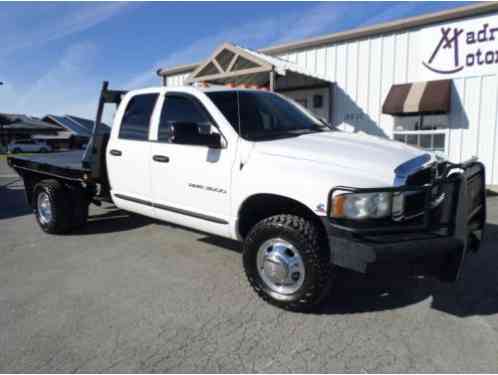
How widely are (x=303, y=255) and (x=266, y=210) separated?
67 centimetres

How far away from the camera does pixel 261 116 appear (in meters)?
3.89

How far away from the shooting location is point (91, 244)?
5.10 metres

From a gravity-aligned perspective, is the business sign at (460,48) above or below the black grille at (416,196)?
above

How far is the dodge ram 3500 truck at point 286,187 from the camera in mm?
2709

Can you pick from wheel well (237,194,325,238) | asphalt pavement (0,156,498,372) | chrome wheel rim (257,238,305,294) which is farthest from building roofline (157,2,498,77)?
chrome wheel rim (257,238,305,294)

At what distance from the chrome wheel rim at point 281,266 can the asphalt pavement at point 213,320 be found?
23 centimetres

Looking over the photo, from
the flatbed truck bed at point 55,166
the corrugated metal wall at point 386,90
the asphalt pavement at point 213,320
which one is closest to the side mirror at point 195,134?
the asphalt pavement at point 213,320

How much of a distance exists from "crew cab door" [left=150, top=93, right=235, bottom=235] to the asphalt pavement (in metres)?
0.64

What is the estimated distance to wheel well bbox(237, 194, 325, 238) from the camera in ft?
10.3

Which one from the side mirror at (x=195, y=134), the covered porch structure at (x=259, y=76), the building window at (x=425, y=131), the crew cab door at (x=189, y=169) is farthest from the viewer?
the covered porch structure at (x=259, y=76)

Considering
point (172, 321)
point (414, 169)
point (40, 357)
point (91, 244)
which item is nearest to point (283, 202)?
point (414, 169)

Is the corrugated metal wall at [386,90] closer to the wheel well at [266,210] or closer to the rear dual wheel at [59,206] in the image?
the wheel well at [266,210]

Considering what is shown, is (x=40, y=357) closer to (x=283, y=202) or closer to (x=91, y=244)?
(x=283, y=202)

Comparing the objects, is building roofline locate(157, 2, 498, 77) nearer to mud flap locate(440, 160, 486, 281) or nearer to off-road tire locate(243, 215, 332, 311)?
mud flap locate(440, 160, 486, 281)
